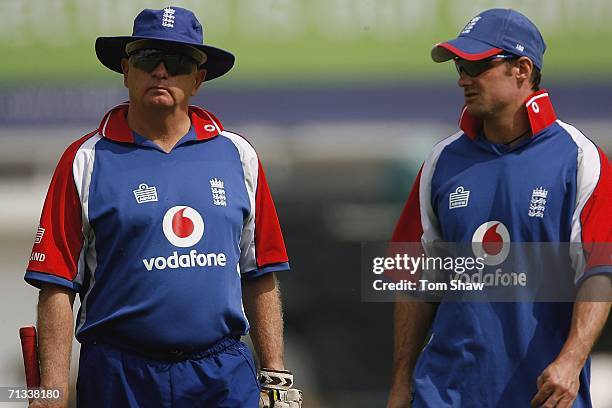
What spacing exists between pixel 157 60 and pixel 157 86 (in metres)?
0.09

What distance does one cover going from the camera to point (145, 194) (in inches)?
156

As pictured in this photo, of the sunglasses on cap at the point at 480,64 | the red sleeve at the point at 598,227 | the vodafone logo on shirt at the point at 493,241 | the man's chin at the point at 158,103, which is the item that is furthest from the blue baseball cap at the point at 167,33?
the red sleeve at the point at 598,227

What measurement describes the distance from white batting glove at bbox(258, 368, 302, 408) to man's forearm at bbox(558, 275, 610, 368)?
845 millimetres

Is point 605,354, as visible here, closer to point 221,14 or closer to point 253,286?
point 221,14

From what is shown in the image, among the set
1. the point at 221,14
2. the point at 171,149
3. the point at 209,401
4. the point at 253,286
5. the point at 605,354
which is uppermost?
the point at 221,14

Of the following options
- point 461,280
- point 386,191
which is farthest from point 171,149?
point 386,191

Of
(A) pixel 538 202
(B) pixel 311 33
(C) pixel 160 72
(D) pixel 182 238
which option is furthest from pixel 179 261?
(B) pixel 311 33

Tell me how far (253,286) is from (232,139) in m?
0.47

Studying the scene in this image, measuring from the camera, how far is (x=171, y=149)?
161 inches

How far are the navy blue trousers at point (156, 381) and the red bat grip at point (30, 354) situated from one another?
14 cm

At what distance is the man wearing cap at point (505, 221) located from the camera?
4.02 meters

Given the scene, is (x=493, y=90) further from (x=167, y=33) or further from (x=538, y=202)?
(x=167, y=33)

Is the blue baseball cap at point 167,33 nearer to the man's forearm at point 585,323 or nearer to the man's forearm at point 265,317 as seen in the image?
the man's forearm at point 265,317

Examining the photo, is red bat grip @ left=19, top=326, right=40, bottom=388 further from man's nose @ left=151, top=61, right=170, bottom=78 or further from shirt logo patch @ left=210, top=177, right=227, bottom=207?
man's nose @ left=151, top=61, right=170, bottom=78
